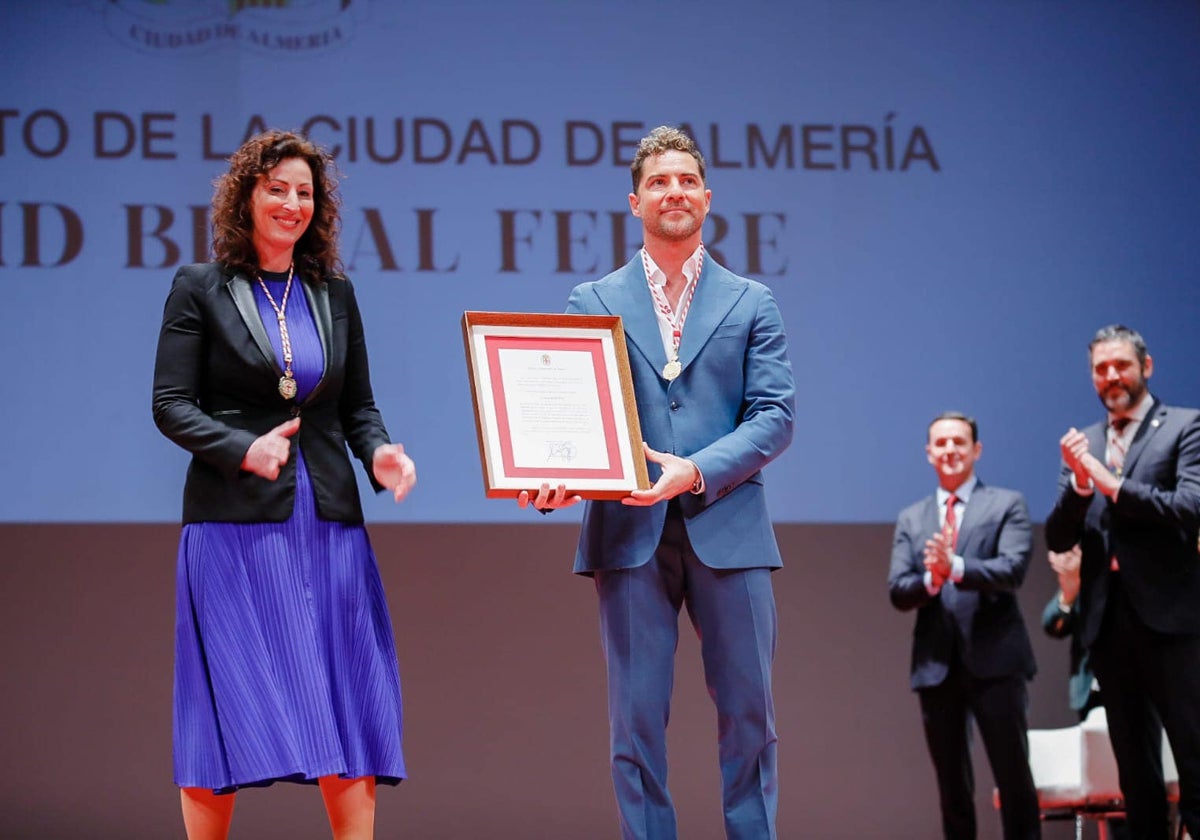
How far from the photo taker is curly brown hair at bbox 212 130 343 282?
9.16 feet

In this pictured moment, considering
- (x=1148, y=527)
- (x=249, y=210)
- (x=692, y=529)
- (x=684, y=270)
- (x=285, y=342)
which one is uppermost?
(x=249, y=210)

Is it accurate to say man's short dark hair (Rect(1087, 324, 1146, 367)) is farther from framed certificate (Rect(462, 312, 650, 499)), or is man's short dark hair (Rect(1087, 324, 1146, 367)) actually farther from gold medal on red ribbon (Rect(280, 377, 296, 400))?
gold medal on red ribbon (Rect(280, 377, 296, 400))

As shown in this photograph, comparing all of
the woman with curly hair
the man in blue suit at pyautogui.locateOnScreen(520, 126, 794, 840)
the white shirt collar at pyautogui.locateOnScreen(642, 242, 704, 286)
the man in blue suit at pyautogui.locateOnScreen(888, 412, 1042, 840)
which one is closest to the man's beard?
the man in blue suit at pyautogui.locateOnScreen(888, 412, 1042, 840)

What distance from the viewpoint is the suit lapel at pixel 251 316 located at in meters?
2.69

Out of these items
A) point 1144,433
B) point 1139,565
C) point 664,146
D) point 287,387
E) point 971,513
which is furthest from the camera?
point 971,513

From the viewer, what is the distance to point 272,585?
104 inches

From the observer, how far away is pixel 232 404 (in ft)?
8.92

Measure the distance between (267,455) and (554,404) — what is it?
0.56 m

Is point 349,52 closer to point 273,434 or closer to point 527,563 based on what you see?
point 527,563

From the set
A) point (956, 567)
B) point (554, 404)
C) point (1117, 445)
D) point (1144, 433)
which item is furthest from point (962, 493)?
point (554, 404)

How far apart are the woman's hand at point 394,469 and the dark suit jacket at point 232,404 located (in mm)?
77

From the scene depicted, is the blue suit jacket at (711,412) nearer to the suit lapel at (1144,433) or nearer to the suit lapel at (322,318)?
the suit lapel at (322,318)

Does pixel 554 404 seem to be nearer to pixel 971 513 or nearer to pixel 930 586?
pixel 930 586

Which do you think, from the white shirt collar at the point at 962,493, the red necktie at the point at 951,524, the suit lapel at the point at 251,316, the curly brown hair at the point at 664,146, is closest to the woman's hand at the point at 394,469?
the suit lapel at the point at 251,316
